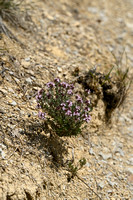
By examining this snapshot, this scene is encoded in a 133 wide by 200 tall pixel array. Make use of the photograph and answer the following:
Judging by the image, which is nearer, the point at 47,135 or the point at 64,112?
the point at 64,112

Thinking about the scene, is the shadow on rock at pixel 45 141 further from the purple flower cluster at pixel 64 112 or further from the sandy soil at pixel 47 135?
the purple flower cluster at pixel 64 112

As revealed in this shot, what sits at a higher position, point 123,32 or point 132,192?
point 123,32

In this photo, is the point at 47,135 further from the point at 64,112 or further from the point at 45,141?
the point at 64,112

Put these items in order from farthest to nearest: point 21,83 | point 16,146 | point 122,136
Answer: point 122,136, point 21,83, point 16,146

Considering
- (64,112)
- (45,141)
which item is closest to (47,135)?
(45,141)

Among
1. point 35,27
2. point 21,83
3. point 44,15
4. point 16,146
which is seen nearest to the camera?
→ point 16,146

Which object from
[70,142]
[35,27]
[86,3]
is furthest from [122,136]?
[86,3]

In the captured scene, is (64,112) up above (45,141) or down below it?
above

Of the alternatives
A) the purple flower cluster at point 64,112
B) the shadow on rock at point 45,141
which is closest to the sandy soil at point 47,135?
the shadow on rock at point 45,141

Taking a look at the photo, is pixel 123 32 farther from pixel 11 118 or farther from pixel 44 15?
pixel 11 118
